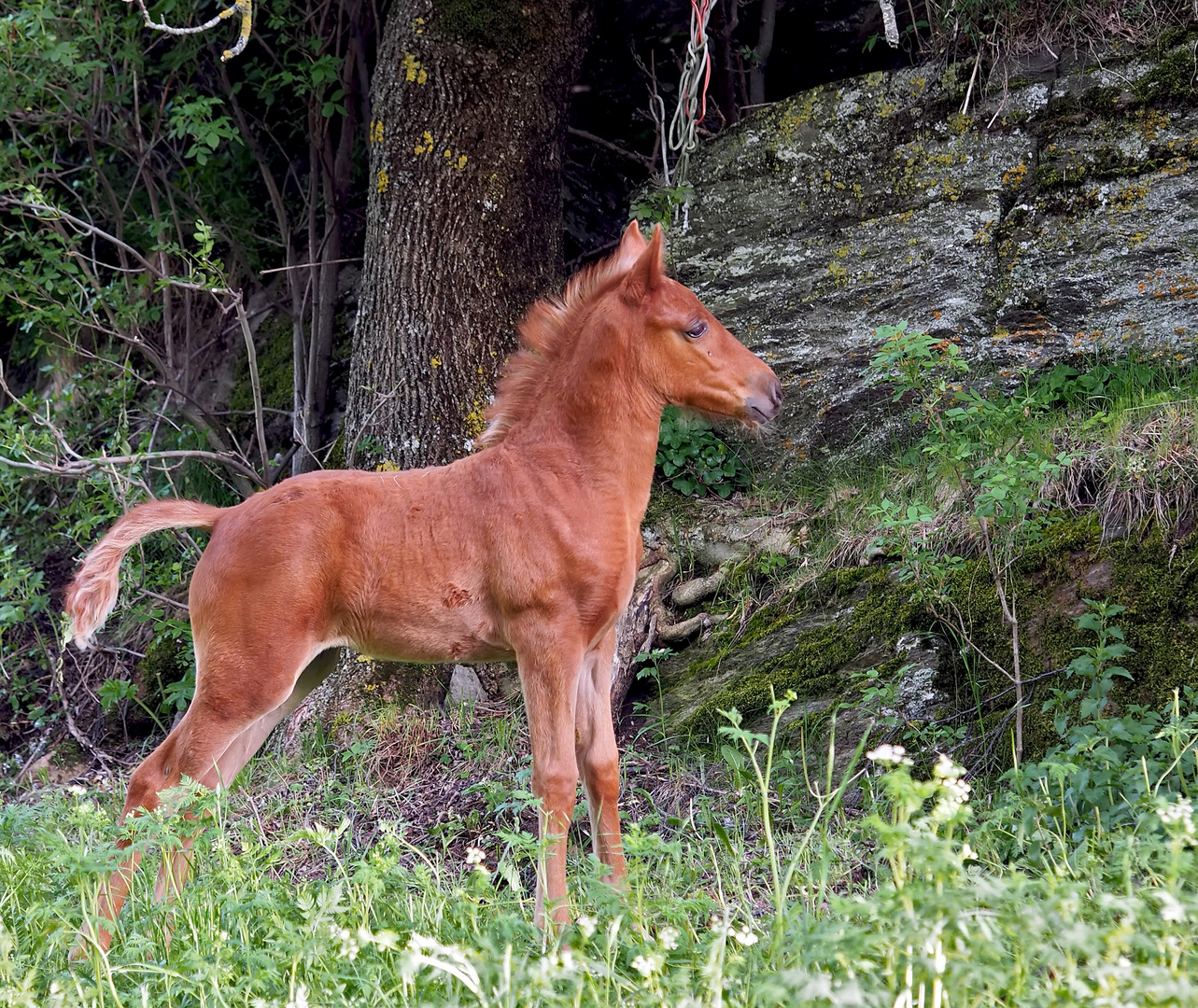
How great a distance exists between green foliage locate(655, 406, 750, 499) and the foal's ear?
7.45 feet

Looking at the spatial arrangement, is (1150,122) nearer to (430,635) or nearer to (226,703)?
(430,635)

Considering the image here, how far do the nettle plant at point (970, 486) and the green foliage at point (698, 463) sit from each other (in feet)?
3.66

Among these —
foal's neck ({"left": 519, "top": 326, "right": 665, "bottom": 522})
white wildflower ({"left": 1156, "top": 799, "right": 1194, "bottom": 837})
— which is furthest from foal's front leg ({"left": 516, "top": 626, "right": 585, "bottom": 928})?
white wildflower ({"left": 1156, "top": 799, "right": 1194, "bottom": 837})

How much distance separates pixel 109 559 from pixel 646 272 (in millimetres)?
2321

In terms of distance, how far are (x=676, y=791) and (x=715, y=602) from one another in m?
1.21

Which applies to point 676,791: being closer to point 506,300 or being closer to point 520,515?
point 520,515

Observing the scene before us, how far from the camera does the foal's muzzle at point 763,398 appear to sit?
13.8ft

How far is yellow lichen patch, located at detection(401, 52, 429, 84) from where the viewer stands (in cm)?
612

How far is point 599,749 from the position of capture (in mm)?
4207

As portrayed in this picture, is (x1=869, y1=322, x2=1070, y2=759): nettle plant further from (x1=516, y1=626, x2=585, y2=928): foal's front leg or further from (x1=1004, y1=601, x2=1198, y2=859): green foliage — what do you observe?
(x1=516, y1=626, x2=585, y2=928): foal's front leg

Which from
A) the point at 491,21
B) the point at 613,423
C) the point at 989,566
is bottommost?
the point at 989,566

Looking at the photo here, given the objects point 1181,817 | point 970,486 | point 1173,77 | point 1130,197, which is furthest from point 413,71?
point 1181,817

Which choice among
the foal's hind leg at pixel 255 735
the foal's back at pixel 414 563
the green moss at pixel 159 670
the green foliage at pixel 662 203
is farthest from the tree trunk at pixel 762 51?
the green moss at pixel 159 670

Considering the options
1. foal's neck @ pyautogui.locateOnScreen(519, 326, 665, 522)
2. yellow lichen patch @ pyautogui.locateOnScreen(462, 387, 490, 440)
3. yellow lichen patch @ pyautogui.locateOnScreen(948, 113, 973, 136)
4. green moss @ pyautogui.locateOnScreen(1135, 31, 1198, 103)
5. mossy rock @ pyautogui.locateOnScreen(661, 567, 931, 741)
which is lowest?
mossy rock @ pyautogui.locateOnScreen(661, 567, 931, 741)
